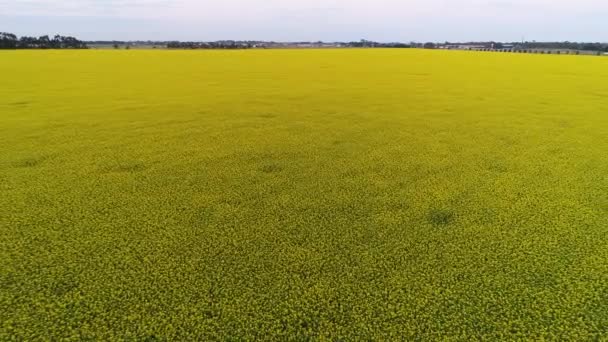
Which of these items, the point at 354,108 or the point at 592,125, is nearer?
the point at 592,125

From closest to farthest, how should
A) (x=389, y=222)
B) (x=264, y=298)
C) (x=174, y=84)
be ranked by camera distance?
Answer: (x=264, y=298)
(x=389, y=222)
(x=174, y=84)

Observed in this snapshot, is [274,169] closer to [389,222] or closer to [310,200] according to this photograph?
[310,200]

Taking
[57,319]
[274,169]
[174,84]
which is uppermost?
[174,84]

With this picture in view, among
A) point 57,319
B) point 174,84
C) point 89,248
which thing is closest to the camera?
point 57,319

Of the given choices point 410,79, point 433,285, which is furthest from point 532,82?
point 433,285

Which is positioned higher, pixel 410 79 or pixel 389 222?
pixel 410 79

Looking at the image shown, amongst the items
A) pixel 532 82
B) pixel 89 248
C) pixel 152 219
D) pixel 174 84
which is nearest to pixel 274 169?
pixel 152 219
